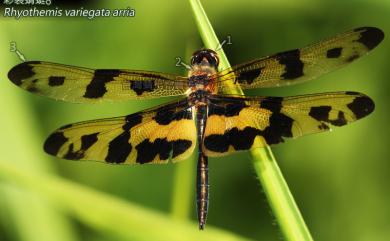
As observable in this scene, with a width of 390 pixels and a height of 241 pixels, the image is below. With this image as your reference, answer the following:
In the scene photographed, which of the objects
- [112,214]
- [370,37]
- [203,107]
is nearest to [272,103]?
[203,107]

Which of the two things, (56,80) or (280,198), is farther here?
(56,80)

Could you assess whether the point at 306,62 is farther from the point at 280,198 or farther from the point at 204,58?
the point at 280,198

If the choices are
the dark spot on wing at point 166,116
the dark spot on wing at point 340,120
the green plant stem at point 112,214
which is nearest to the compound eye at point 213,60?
the dark spot on wing at point 166,116

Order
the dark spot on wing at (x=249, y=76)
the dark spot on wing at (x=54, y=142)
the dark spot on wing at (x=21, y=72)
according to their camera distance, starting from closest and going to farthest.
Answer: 1. the dark spot on wing at (x=54, y=142)
2. the dark spot on wing at (x=249, y=76)
3. the dark spot on wing at (x=21, y=72)

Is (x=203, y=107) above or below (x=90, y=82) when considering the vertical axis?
below

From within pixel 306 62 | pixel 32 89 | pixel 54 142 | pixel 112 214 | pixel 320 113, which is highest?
pixel 306 62

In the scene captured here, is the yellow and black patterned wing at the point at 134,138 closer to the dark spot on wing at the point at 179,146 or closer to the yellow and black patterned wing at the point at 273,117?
the dark spot on wing at the point at 179,146
